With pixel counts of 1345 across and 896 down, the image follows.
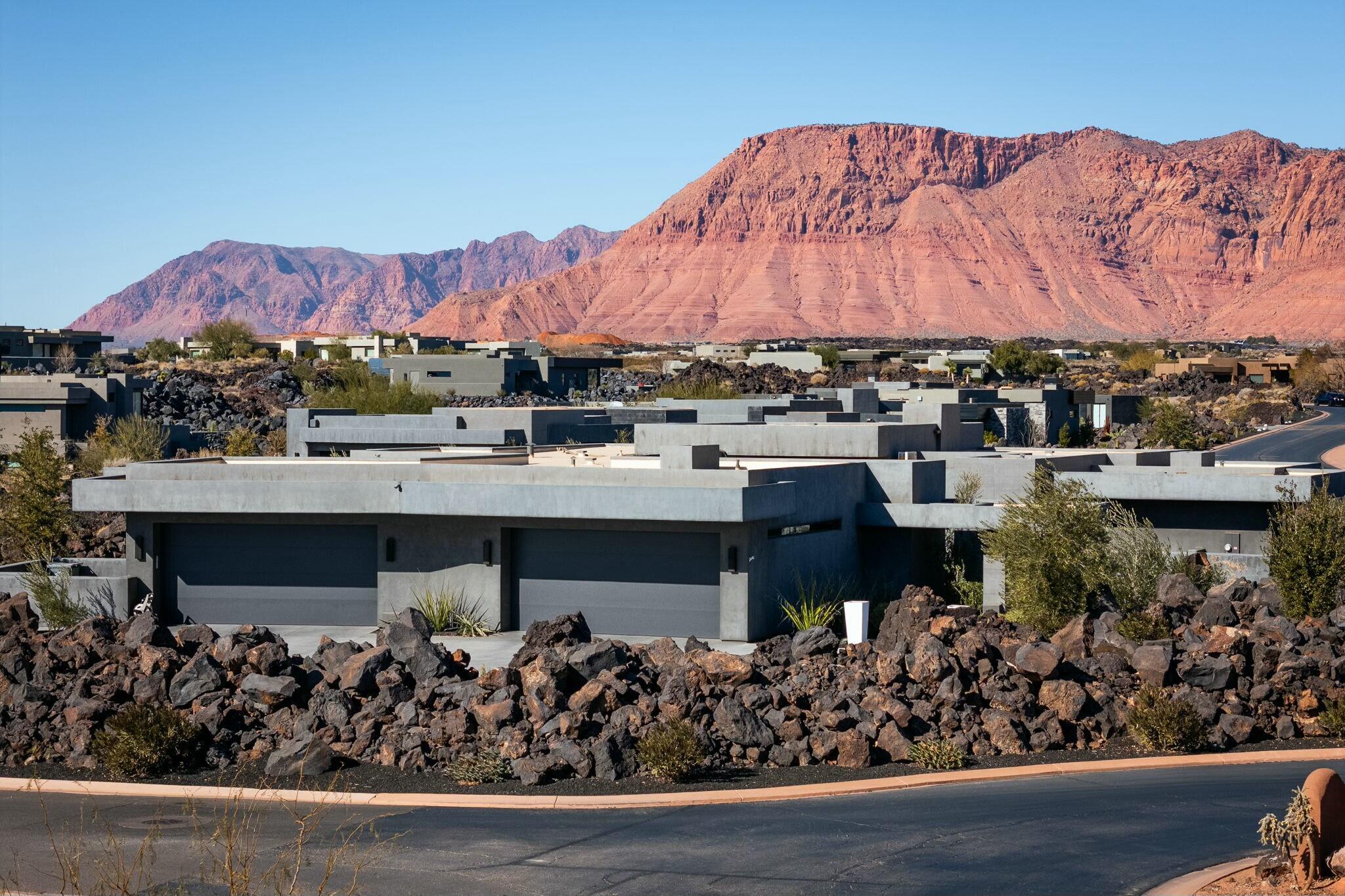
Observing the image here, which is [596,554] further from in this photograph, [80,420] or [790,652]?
[80,420]

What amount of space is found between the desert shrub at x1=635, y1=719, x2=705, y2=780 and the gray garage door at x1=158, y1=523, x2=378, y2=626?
40.9 ft

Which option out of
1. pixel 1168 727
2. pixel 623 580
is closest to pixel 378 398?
pixel 623 580

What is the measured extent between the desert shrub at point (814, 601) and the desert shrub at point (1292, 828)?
523 inches

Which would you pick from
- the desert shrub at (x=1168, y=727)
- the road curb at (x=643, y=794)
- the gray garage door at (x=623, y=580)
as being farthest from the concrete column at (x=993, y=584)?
the road curb at (x=643, y=794)

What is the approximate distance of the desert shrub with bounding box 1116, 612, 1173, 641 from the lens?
22.7 m

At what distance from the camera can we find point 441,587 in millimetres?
28109

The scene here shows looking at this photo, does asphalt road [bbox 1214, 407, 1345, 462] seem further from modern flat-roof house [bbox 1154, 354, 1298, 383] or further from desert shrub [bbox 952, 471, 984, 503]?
modern flat-roof house [bbox 1154, 354, 1298, 383]

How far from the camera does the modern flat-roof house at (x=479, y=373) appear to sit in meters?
99.3

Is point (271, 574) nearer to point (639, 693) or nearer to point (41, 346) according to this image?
point (639, 693)

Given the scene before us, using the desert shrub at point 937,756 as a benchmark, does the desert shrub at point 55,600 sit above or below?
above

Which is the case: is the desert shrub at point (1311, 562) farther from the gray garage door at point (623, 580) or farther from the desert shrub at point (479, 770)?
the desert shrub at point (479, 770)

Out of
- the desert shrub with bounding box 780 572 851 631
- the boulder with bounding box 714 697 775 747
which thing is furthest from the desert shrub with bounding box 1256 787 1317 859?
the desert shrub with bounding box 780 572 851 631

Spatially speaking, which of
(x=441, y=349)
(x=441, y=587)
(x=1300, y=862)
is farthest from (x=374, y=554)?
(x=441, y=349)

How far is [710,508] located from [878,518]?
5820 millimetres
